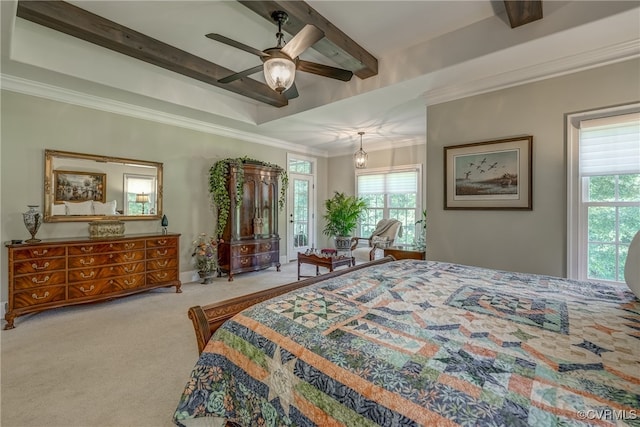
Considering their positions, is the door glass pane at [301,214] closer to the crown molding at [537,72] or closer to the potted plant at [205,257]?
the potted plant at [205,257]

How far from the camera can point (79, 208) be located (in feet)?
11.9

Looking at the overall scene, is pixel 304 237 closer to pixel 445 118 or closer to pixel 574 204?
pixel 445 118

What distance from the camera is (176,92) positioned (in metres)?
3.88

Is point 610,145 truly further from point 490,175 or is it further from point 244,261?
point 244,261

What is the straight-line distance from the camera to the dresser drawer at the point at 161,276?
3.84 metres

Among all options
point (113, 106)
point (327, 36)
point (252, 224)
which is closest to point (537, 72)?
point (327, 36)

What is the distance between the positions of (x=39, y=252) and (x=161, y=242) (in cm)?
121

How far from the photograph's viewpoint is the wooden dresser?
2920mm

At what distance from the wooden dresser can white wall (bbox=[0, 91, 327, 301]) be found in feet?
1.71

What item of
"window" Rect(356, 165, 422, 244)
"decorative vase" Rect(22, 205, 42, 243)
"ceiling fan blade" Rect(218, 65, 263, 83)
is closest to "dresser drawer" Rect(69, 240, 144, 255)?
"decorative vase" Rect(22, 205, 42, 243)

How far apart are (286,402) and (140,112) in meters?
4.48

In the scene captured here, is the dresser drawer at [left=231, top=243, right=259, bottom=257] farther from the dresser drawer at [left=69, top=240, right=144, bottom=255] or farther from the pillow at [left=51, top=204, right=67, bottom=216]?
the pillow at [left=51, top=204, right=67, bottom=216]

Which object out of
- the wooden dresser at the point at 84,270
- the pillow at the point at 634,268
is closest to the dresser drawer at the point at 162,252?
the wooden dresser at the point at 84,270

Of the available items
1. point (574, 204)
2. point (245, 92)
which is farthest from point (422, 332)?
point (245, 92)
